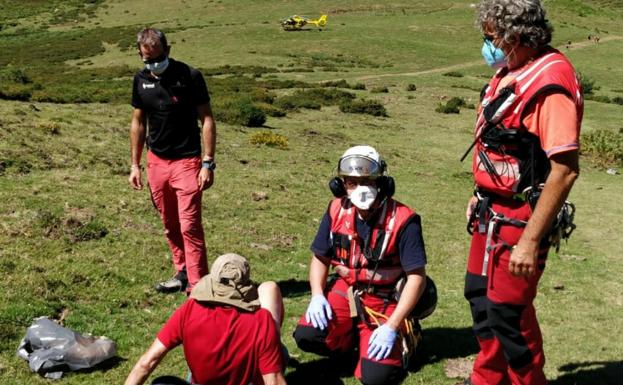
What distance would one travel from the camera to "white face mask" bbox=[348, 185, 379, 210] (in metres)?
5.07

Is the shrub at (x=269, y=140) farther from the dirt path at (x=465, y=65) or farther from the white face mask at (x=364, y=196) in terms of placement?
the dirt path at (x=465, y=65)

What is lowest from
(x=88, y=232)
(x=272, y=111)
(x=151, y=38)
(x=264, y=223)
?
(x=272, y=111)

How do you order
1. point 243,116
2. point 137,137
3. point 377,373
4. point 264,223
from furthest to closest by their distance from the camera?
1. point 243,116
2. point 264,223
3. point 137,137
4. point 377,373

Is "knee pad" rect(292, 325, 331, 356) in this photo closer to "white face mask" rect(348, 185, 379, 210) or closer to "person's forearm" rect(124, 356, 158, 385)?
"white face mask" rect(348, 185, 379, 210)

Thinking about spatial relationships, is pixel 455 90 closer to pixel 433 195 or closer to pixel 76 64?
pixel 433 195

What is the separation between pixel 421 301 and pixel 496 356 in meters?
1.16

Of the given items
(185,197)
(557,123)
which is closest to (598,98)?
(185,197)

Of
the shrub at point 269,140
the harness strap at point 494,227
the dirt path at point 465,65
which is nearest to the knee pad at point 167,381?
the harness strap at point 494,227

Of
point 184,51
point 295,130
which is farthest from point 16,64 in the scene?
point 295,130

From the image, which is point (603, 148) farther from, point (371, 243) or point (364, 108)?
point (371, 243)

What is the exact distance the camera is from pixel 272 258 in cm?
921

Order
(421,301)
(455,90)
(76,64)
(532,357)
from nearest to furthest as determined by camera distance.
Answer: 1. (532,357)
2. (421,301)
3. (455,90)
4. (76,64)

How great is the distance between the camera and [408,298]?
16.7ft

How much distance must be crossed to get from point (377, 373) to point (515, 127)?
2481mm
